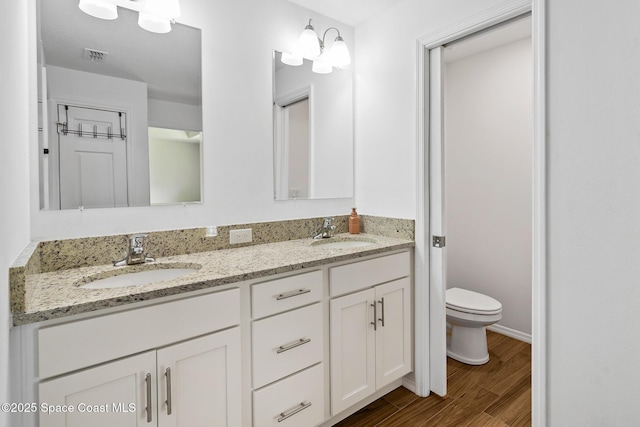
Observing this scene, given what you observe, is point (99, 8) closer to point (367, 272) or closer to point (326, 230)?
point (326, 230)

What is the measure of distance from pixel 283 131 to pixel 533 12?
137 cm

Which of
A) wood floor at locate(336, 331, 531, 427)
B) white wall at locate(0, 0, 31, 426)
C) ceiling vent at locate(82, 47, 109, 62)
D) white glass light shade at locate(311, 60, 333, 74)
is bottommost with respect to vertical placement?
wood floor at locate(336, 331, 531, 427)

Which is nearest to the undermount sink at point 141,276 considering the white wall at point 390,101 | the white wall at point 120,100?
the white wall at point 120,100

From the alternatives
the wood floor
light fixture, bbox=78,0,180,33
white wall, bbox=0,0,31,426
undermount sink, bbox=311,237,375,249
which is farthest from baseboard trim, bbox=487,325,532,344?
light fixture, bbox=78,0,180,33

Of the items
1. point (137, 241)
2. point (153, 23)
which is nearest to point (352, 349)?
point (137, 241)

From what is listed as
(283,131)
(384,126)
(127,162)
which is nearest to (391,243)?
(384,126)

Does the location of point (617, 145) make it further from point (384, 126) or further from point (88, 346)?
point (88, 346)

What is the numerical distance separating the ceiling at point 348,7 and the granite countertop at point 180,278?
150cm

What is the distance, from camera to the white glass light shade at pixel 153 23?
5.10ft

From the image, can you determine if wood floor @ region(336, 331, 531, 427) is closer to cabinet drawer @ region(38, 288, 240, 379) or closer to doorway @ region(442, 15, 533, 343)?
doorway @ region(442, 15, 533, 343)

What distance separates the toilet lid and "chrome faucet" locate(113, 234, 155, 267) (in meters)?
1.98

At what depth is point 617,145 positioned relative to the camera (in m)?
1.22

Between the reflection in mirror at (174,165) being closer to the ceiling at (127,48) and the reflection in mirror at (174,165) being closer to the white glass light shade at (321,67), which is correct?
the ceiling at (127,48)

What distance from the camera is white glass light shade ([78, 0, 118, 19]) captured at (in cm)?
142
